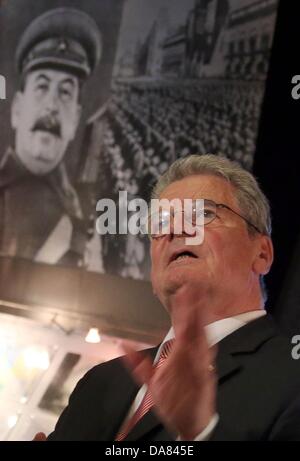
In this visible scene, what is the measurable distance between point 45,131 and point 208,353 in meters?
2.34

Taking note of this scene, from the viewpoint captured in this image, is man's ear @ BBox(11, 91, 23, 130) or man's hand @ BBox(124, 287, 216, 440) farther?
man's ear @ BBox(11, 91, 23, 130)

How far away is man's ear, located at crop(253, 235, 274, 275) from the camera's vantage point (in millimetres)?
1137

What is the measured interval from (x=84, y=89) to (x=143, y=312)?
1457 millimetres

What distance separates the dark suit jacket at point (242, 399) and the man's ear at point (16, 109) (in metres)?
2.11

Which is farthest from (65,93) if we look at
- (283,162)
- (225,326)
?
(225,326)

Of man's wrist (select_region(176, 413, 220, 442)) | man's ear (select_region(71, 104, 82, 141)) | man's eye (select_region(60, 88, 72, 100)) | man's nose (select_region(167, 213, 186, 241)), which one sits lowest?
man's wrist (select_region(176, 413, 220, 442))

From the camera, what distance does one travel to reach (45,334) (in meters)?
2.30

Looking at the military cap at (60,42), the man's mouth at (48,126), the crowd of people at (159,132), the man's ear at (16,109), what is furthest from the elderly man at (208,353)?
the military cap at (60,42)

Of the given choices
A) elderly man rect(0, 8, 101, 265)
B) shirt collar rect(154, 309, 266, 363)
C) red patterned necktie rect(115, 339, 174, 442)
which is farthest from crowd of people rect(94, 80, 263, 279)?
red patterned necktie rect(115, 339, 174, 442)

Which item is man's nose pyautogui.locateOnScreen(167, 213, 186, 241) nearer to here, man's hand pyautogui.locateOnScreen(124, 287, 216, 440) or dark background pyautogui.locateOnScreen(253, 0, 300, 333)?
man's hand pyautogui.locateOnScreen(124, 287, 216, 440)

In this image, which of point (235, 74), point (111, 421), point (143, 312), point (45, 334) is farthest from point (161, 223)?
point (235, 74)

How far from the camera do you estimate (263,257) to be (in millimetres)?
1156

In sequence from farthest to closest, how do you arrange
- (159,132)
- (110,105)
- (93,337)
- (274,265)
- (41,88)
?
1. (41,88)
2. (110,105)
3. (159,132)
4. (93,337)
5. (274,265)

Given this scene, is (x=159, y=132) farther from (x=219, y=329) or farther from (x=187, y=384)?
(x=187, y=384)
